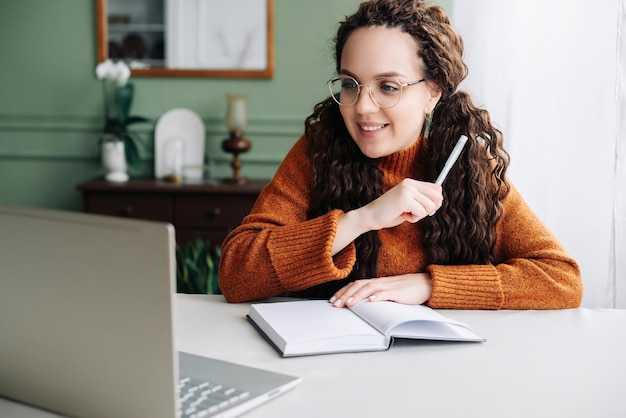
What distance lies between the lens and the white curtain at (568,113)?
2447mm

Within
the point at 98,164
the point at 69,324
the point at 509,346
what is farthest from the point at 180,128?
the point at 69,324

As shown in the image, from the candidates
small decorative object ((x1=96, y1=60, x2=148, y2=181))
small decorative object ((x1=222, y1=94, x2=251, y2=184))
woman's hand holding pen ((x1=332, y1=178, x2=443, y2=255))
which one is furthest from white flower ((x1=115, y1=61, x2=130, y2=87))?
woman's hand holding pen ((x1=332, y1=178, x2=443, y2=255))

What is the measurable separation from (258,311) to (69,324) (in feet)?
1.66

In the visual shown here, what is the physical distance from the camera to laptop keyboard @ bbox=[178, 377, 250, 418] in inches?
32.9

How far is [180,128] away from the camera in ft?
11.4

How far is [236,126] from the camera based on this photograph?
3346 mm

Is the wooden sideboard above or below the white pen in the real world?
below

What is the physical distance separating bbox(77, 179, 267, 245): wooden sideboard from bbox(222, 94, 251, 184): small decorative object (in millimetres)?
172

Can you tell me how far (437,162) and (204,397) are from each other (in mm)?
884

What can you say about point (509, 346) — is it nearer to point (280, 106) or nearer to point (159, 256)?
point (159, 256)

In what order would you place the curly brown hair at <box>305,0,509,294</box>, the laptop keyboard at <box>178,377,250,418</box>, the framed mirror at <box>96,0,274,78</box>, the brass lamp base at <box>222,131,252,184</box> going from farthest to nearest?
1. the framed mirror at <box>96,0,274,78</box>
2. the brass lamp base at <box>222,131,252,184</box>
3. the curly brown hair at <box>305,0,509,294</box>
4. the laptop keyboard at <box>178,377,250,418</box>

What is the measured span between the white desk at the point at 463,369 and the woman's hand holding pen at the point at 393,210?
210mm

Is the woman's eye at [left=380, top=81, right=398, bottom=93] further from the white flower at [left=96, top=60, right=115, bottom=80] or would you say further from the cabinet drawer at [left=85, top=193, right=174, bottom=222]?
the white flower at [left=96, top=60, right=115, bottom=80]

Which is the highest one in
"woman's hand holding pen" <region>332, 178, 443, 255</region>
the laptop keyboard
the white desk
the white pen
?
the white pen
